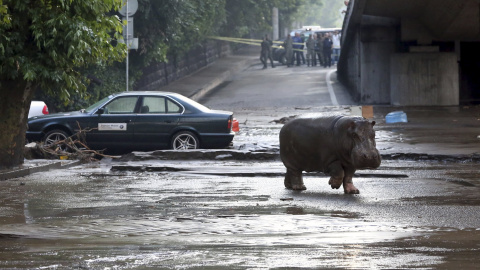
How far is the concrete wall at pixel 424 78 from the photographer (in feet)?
95.8

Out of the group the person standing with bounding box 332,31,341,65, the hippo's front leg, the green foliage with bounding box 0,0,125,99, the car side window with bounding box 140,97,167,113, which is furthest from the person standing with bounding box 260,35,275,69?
the hippo's front leg

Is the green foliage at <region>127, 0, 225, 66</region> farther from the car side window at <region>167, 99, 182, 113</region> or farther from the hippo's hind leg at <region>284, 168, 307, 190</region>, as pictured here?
the hippo's hind leg at <region>284, 168, 307, 190</region>

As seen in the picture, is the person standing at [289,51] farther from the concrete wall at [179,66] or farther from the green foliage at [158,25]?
the green foliage at [158,25]

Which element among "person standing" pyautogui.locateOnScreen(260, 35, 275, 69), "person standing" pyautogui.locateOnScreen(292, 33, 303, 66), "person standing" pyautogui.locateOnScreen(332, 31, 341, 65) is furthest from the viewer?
"person standing" pyautogui.locateOnScreen(332, 31, 341, 65)

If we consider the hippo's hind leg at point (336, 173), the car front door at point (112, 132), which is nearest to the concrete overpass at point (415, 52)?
the car front door at point (112, 132)

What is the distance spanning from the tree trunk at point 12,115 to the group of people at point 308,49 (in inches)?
1382

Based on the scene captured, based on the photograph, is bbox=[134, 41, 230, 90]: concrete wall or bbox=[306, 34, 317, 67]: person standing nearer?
bbox=[134, 41, 230, 90]: concrete wall

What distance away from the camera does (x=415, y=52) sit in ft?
95.6

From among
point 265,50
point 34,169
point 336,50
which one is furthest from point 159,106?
point 336,50

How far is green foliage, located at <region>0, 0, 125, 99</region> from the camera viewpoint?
1373 cm

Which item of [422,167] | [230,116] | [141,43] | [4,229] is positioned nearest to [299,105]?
[141,43]

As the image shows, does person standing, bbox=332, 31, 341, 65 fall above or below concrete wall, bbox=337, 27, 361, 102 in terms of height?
above

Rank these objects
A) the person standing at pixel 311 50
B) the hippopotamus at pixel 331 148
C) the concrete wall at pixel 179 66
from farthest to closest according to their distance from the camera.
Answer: the person standing at pixel 311 50 → the concrete wall at pixel 179 66 → the hippopotamus at pixel 331 148

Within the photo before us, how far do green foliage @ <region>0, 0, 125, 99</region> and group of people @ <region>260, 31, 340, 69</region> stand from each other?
3517 centimetres
